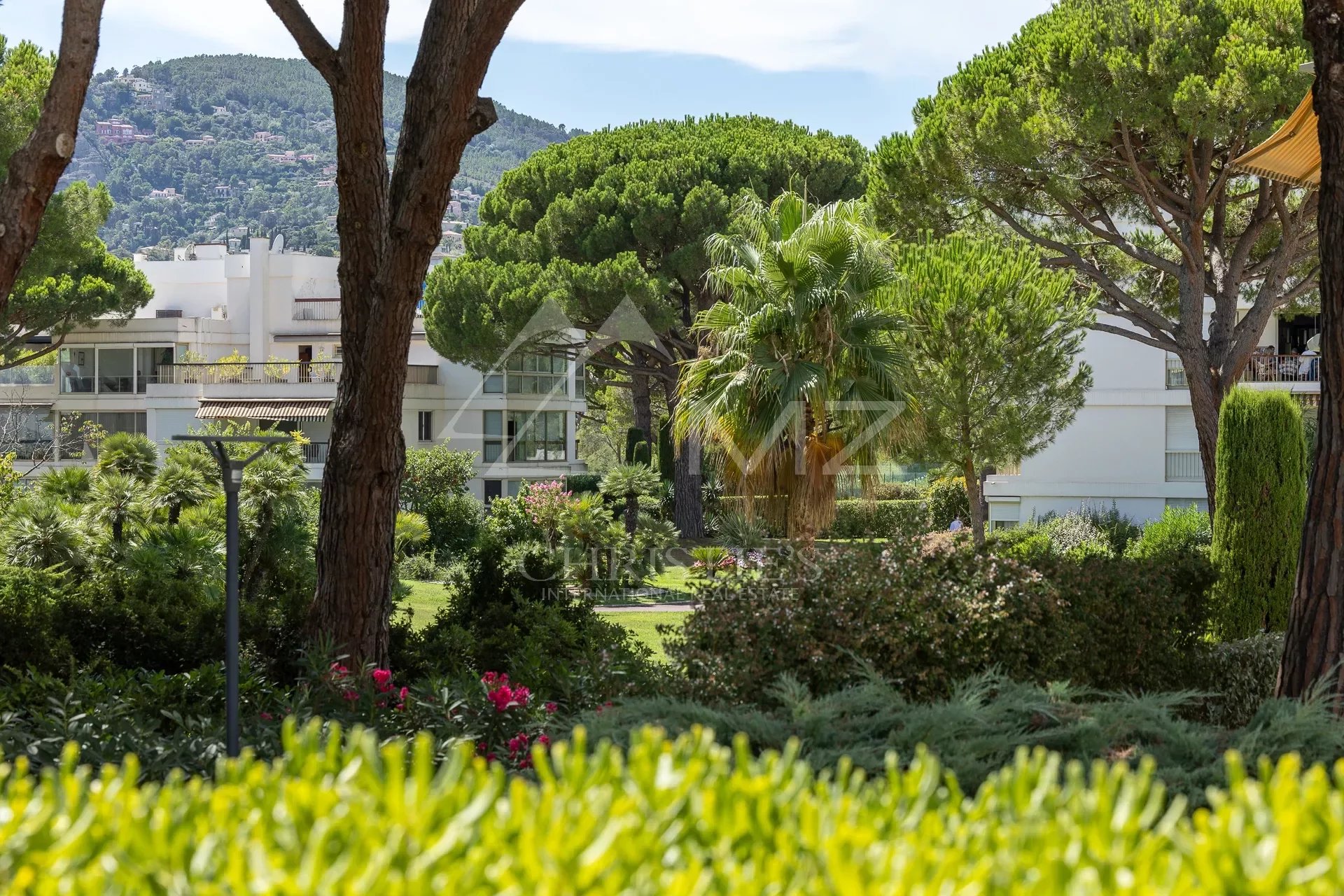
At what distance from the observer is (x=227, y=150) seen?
12050 cm

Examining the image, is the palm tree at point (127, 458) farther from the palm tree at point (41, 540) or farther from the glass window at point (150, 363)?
the glass window at point (150, 363)

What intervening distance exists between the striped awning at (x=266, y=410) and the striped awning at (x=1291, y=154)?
31374mm

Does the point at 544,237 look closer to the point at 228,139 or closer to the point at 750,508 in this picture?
the point at 750,508

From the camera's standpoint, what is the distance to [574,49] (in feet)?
119

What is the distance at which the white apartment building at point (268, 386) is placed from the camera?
122 ft

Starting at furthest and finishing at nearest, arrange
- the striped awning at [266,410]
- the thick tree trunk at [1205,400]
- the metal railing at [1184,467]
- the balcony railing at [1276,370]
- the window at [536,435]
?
1. the window at [536,435]
2. the striped awning at [266,410]
3. the balcony railing at [1276,370]
4. the metal railing at [1184,467]
5. the thick tree trunk at [1205,400]

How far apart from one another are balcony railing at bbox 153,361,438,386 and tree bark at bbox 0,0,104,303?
30691 millimetres

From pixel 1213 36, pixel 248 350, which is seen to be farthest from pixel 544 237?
pixel 248 350

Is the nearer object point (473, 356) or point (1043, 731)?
point (1043, 731)

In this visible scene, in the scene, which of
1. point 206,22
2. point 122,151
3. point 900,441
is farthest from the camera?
point 122,151

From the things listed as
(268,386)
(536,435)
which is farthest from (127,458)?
(268,386)

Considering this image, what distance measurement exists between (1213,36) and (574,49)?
22.7 metres

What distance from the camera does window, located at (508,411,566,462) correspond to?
123ft

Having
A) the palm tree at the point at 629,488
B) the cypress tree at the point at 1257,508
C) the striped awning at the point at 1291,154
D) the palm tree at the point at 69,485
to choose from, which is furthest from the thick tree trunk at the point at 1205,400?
the palm tree at the point at 69,485
